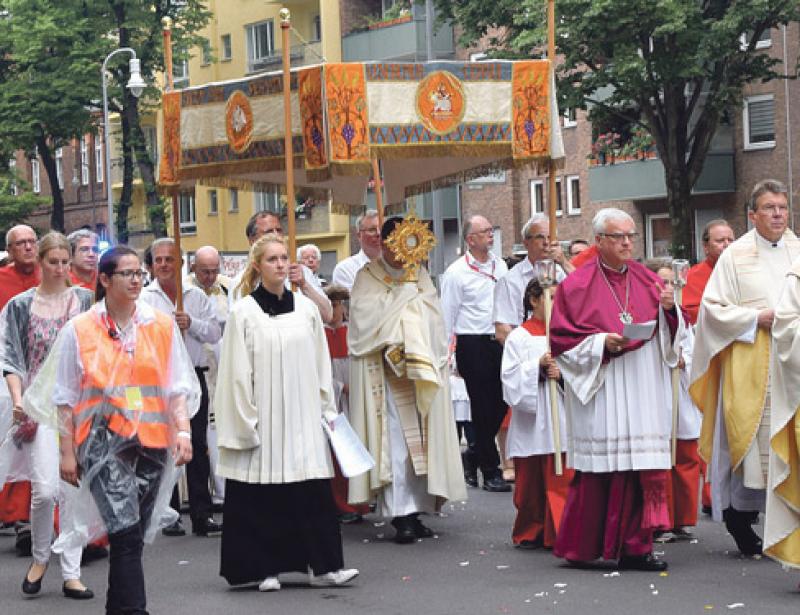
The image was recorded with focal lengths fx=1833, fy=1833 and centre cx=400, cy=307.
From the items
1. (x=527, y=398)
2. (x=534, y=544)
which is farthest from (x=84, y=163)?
(x=534, y=544)

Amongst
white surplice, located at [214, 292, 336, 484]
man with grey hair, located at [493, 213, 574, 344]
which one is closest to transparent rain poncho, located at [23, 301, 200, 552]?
white surplice, located at [214, 292, 336, 484]

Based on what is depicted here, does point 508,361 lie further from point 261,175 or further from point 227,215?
point 227,215

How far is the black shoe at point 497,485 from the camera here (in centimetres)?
1556

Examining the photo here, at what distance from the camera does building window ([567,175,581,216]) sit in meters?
51.2

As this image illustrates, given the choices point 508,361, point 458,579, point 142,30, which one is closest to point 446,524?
point 508,361

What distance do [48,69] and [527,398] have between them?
39124mm

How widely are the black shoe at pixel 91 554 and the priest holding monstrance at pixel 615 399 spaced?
3.18 metres

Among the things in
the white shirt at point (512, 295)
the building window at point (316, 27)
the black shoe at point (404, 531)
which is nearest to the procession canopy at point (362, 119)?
the white shirt at point (512, 295)

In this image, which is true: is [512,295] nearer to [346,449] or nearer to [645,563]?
[346,449]

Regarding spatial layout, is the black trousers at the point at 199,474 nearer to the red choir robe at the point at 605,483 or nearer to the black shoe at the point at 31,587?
the black shoe at the point at 31,587

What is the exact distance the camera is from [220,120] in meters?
13.1

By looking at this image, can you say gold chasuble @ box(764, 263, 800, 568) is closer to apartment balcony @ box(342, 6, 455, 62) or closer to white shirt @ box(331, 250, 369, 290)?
white shirt @ box(331, 250, 369, 290)

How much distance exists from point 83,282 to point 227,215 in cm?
5128

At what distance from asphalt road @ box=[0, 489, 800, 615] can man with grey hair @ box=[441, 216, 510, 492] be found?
10.1 ft
